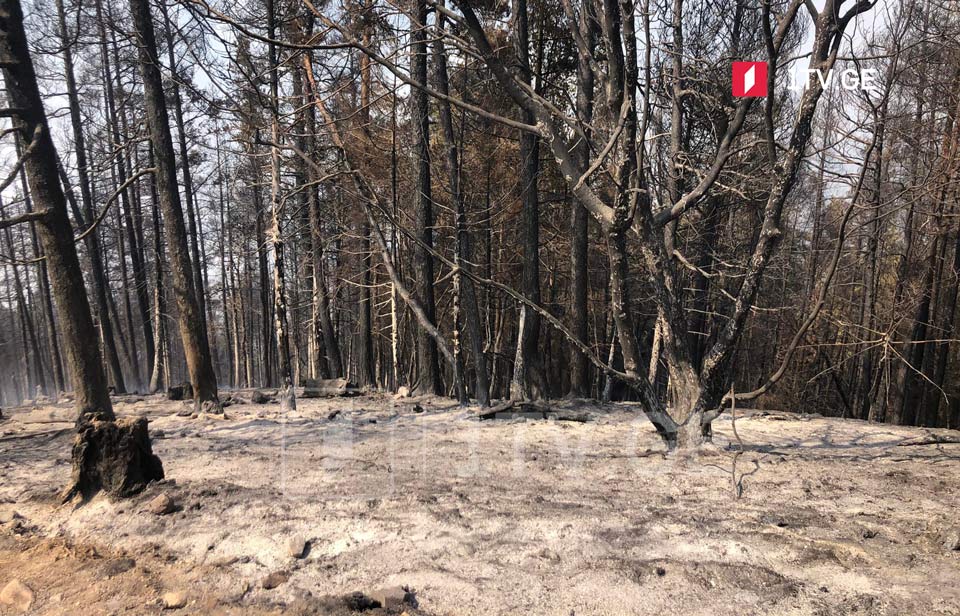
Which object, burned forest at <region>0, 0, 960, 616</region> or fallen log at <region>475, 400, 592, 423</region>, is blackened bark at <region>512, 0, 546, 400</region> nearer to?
burned forest at <region>0, 0, 960, 616</region>

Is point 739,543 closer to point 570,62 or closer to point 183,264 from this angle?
point 183,264

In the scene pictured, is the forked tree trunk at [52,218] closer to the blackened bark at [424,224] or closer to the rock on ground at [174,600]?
the rock on ground at [174,600]

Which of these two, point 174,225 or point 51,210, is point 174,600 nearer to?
point 51,210

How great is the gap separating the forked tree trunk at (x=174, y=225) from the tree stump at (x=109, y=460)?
3.45m

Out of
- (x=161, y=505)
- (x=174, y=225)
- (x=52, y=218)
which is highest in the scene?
(x=174, y=225)

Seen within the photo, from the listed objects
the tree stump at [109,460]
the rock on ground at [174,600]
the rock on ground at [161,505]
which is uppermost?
the tree stump at [109,460]

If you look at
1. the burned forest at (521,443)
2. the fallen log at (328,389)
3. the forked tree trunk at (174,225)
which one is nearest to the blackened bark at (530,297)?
the burned forest at (521,443)

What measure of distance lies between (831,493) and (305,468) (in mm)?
3909

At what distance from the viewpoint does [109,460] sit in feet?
12.1

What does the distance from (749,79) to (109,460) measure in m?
5.94

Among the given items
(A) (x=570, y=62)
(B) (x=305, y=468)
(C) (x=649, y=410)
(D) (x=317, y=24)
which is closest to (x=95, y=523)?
(B) (x=305, y=468)

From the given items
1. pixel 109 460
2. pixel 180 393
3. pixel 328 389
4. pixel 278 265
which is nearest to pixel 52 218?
pixel 278 265

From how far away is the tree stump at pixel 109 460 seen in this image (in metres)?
3.65

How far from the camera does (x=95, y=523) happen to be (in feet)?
10.9
